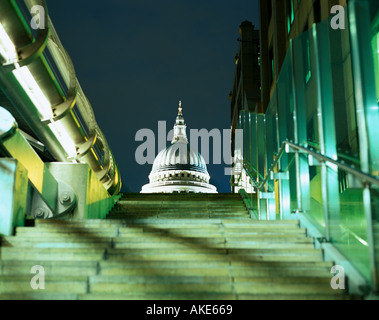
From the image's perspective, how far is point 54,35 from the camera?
11883 millimetres

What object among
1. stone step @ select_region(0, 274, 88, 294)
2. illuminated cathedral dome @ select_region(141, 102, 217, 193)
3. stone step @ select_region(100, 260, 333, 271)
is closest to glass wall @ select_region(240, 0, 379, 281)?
stone step @ select_region(100, 260, 333, 271)

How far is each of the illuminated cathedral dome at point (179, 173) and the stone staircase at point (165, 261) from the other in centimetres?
7064

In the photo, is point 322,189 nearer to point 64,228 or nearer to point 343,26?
point 343,26

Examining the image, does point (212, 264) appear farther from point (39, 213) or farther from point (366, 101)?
point (39, 213)

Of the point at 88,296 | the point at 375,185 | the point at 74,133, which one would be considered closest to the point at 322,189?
the point at 375,185

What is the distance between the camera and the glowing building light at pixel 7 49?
9784 mm

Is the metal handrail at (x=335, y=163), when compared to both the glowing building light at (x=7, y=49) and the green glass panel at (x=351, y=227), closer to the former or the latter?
the green glass panel at (x=351, y=227)

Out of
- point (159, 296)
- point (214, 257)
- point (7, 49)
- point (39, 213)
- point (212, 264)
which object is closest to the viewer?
point (159, 296)

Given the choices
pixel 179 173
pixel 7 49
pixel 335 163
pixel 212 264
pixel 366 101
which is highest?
pixel 179 173

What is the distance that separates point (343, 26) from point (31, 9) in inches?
217

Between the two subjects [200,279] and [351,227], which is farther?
[351,227]

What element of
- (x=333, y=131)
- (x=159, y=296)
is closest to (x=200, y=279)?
(x=159, y=296)

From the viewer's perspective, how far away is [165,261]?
21.4 ft

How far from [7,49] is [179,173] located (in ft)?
239
